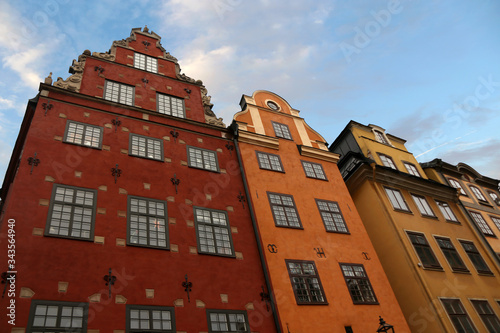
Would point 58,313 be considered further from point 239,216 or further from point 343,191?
point 343,191

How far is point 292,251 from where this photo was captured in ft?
52.7

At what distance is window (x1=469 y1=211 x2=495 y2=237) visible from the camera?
25.9m

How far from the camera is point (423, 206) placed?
23.8 meters

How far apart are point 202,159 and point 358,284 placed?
29.1ft

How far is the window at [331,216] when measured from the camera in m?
18.2

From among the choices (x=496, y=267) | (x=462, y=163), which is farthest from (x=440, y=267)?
(x=462, y=163)

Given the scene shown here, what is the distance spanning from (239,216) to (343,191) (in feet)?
23.9

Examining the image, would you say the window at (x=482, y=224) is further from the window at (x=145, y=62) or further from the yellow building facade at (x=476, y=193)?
the window at (x=145, y=62)

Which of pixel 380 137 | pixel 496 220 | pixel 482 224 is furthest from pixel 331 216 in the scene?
pixel 496 220

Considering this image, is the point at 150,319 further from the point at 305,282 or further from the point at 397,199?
the point at 397,199

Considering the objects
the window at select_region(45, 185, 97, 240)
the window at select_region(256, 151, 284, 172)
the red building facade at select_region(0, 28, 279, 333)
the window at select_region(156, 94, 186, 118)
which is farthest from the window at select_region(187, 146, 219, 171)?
the window at select_region(45, 185, 97, 240)

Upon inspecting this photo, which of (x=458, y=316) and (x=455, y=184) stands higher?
(x=455, y=184)

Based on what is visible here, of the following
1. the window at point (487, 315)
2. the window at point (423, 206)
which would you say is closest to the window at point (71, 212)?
the window at point (487, 315)

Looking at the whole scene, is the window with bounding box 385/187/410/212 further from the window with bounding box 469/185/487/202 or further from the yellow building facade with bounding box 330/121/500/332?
the window with bounding box 469/185/487/202
